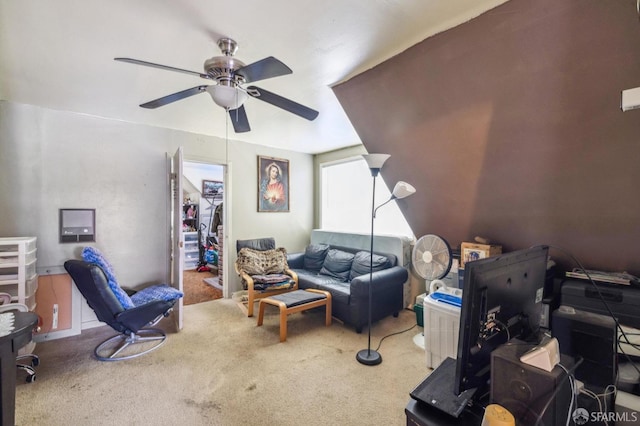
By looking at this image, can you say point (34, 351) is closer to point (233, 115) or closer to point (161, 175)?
point (161, 175)

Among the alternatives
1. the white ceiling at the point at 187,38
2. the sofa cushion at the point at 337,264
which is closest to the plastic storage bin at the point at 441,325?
the sofa cushion at the point at 337,264

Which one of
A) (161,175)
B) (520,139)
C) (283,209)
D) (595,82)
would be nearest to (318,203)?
(283,209)

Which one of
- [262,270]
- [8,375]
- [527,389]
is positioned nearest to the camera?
[527,389]

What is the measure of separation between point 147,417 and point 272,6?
2562 mm

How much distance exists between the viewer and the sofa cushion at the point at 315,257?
14.2 feet

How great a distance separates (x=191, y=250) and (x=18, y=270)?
4.04 meters

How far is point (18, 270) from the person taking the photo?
2.42 meters

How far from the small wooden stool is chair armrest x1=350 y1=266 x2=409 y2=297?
381 millimetres

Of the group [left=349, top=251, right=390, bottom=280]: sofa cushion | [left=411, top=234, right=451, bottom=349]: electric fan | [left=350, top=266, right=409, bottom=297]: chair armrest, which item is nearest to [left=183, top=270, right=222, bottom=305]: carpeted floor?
[left=349, top=251, right=390, bottom=280]: sofa cushion

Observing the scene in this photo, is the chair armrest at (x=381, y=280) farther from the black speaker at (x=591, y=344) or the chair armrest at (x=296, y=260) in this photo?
the black speaker at (x=591, y=344)

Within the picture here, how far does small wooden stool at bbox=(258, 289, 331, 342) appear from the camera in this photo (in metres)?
2.81

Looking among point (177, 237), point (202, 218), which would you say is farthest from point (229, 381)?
point (202, 218)

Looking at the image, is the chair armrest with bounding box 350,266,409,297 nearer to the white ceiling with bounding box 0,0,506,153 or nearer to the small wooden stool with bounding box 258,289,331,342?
the small wooden stool with bounding box 258,289,331,342

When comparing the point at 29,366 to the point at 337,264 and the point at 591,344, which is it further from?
the point at 591,344
